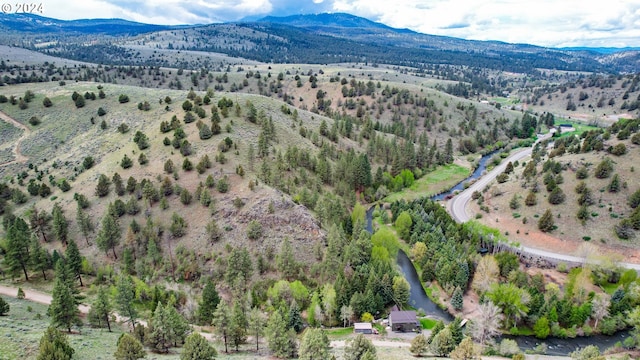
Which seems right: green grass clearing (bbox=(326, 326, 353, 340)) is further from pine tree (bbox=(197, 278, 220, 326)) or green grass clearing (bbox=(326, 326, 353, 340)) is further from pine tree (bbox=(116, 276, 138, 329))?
pine tree (bbox=(116, 276, 138, 329))

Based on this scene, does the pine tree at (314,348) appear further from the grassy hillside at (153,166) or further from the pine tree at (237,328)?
the grassy hillside at (153,166)

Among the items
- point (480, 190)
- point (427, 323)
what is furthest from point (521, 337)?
point (480, 190)

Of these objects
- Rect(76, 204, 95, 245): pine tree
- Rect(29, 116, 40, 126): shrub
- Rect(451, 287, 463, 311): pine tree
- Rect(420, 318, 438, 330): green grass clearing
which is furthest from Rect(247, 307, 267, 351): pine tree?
Rect(29, 116, 40, 126): shrub

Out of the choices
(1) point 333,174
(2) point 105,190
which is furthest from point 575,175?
(2) point 105,190

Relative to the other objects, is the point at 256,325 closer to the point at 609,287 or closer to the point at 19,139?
the point at 609,287

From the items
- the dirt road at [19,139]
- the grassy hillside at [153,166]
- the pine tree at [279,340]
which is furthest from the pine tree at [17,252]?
the pine tree at [279,340]

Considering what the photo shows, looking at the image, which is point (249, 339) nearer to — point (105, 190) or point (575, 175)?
point (105, 190)
